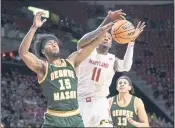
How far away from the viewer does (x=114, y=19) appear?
586cm

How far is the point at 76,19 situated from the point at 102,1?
1.65m

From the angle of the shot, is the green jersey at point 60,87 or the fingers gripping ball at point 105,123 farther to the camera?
the fingers gripping ball at point 105,123

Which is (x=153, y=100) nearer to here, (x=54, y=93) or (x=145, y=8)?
→ (x=145, y=8)

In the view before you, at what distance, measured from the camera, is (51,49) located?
17.4 ft

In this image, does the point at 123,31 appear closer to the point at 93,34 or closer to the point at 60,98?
the point at 93,34

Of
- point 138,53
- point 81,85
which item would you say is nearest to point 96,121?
point 81,85

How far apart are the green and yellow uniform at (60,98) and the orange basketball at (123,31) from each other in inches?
54.2

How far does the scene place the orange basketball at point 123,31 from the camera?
637cm

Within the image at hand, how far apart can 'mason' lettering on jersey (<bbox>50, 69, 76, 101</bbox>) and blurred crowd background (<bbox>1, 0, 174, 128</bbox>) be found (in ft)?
39.1

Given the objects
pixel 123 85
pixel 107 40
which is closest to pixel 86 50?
pixel 107 40

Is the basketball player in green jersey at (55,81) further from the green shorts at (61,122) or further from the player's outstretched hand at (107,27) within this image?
the player's outstretched hand at (107,27)

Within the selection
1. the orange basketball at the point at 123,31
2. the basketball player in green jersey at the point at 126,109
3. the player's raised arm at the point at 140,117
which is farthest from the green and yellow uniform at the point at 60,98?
the basketball player in green jersey at the point at 126,109

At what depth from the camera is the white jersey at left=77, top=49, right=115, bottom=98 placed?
6727 mm

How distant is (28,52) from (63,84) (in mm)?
476
